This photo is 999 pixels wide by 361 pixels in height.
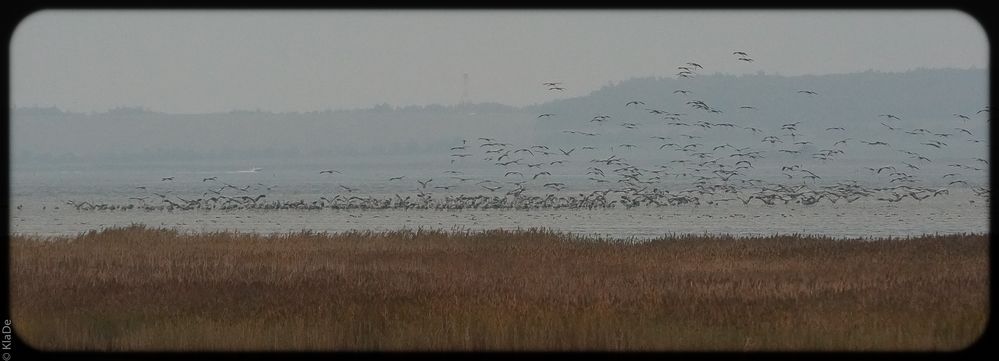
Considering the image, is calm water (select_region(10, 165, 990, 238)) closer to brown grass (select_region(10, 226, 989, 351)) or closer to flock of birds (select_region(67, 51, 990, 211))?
flock of birds (select_region(67, 51, 990, 211))

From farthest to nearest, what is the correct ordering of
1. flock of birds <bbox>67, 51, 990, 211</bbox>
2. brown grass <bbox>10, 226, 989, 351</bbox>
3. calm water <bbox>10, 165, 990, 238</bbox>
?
flock of birds <bbox>67, 51, 990, 211</bbox>, calm water <bbox>10, 165, 990, 238</bbox>, brown grass <bbox>10, 226, 989, 351</bbox>

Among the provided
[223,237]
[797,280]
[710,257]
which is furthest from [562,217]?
[797,280]

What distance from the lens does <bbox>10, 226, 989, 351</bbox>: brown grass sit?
10836mm

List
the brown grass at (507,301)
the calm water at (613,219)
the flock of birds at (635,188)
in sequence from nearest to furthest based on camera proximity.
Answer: the brown grass at (507,301) → the calm water at (613,219) → the flock of birds at (635,188)

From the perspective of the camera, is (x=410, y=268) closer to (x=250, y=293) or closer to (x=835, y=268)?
(x=250, y=293)

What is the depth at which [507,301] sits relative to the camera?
39.5ft

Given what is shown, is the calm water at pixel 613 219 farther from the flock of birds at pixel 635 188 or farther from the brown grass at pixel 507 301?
the brown grass at pixel 507 301

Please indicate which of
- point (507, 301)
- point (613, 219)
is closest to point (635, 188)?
point (613, 219)

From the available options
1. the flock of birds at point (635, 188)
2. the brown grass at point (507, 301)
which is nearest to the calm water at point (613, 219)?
the flock of birds at point (635, 188)

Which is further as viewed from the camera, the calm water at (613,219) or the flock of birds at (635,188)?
the flock of birds at (635,188)

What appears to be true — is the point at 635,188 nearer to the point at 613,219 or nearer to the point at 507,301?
the point at 613,219

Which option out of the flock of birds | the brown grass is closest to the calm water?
the flock of birds

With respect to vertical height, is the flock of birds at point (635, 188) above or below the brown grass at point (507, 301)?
below

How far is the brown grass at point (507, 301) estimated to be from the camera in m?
10.8
